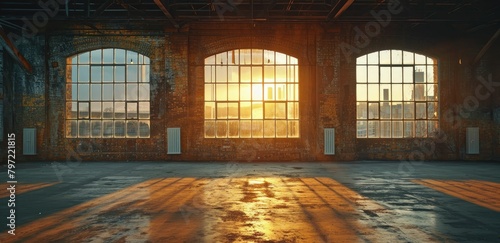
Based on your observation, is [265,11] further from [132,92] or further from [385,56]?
[132,92]

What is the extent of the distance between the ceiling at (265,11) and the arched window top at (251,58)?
1.66 m

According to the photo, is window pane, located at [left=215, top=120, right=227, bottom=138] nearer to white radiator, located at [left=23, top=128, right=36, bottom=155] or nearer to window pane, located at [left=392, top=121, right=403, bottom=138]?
window pane, located at [left=392, top=121, right=403, bottom=138]

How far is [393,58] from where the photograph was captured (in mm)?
15531

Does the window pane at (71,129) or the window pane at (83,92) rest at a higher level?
the window pane at (83,92)

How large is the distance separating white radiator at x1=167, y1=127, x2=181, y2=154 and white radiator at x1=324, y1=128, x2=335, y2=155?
6.13 meters

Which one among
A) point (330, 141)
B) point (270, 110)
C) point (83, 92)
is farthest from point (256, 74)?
point (83, 92)

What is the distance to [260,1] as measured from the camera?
1391cm

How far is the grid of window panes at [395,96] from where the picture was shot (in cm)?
1537

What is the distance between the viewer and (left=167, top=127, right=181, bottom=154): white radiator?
48.7 feet

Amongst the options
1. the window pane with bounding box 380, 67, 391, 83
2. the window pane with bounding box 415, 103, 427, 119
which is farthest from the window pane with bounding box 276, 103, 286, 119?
the window pane with bounding box 415, 103, 427, 119

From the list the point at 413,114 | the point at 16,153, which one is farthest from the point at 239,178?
the point at 16,153

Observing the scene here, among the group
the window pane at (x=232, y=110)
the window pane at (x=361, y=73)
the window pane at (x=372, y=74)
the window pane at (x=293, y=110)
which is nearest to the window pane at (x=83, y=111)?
the window pane at (x=232, y=110)

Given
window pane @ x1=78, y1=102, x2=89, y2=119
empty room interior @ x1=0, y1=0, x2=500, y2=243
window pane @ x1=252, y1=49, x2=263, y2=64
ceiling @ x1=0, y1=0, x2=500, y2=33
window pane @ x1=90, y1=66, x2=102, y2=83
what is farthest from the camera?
window pane @ x1=252, y1=49, x2=263, y2=64

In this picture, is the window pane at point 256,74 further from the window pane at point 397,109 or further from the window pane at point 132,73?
the window pane at point 397,109
